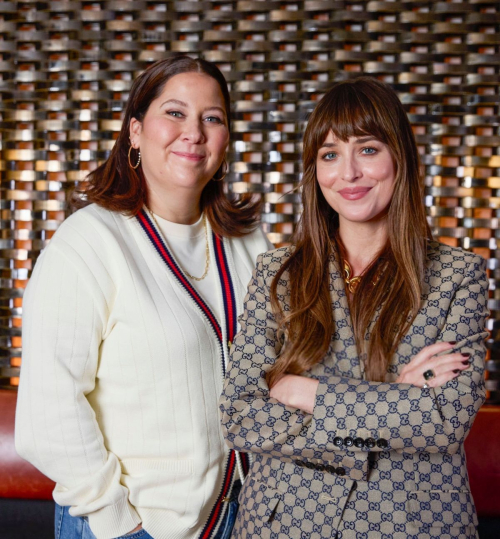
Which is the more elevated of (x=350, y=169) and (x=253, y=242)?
(x=350, y=169)

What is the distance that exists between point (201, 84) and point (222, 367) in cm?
83

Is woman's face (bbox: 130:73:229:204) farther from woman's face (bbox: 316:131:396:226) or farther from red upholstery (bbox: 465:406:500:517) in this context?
red upholstery (bbox: 465:406:500:517)

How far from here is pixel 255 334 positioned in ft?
5.05

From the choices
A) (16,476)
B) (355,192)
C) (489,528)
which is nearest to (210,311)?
(355,192)

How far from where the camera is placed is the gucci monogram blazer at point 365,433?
1.33 m

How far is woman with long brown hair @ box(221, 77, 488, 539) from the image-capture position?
4.43ft

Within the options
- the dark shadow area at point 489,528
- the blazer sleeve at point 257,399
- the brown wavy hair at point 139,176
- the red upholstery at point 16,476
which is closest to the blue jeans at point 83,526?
the blazer sleeve at point 257,399

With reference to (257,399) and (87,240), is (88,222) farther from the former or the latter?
(257,399)

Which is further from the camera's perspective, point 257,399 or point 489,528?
point 489,528

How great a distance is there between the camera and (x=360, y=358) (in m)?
1.49

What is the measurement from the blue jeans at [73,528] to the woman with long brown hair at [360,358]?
0.91 ft

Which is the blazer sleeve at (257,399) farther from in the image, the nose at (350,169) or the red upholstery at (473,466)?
the red upholstery at (473,466)

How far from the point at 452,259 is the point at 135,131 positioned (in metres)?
1.02

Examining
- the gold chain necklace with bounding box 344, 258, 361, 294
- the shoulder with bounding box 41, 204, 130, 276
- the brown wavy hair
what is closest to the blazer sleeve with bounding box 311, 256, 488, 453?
the gold chain necklace with bounding box 344, 258, 361, 294
